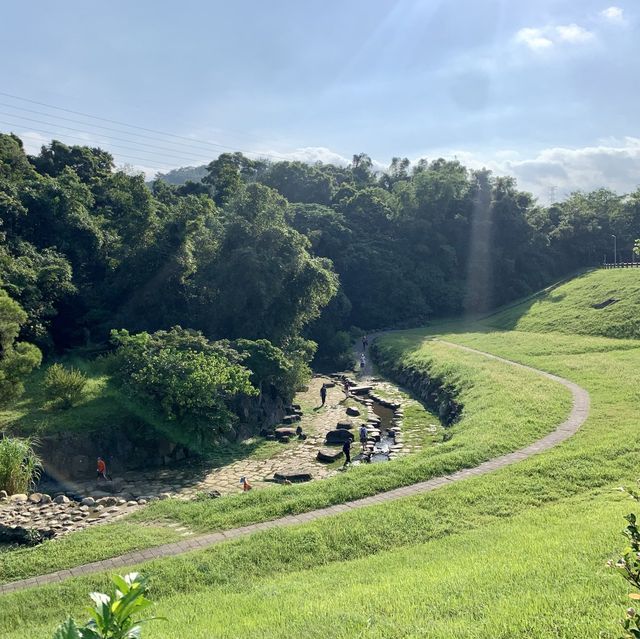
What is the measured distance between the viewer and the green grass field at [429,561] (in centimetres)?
645

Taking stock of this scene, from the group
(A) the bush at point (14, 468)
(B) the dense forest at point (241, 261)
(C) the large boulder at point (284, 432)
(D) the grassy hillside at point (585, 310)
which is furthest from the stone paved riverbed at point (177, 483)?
(D) the grassy hillside at point (585, 310)

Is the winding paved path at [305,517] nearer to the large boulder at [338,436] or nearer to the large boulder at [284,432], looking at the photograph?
the large boulder at [338,436]

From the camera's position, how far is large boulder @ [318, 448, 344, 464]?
20625 mm

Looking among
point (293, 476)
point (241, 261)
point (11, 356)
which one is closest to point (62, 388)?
point (11, 356)

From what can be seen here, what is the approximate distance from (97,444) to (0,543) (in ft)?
25.2

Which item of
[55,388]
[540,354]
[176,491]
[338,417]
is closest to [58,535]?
[176,491]

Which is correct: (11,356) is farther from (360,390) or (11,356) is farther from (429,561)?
(360,390)

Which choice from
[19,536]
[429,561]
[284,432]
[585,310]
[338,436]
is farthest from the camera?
[585,310]

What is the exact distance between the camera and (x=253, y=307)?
32375 mm

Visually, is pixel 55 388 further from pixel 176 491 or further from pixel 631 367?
pixel 631 367

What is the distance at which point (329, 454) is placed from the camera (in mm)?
20797

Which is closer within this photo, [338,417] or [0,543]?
[0,543]

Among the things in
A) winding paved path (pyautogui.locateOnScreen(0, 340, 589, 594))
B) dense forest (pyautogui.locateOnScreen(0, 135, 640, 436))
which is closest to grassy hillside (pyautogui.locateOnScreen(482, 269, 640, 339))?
dense forest (pyautogui.locateOnScreen(0, 135, 640, 436))

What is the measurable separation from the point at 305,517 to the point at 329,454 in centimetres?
881
